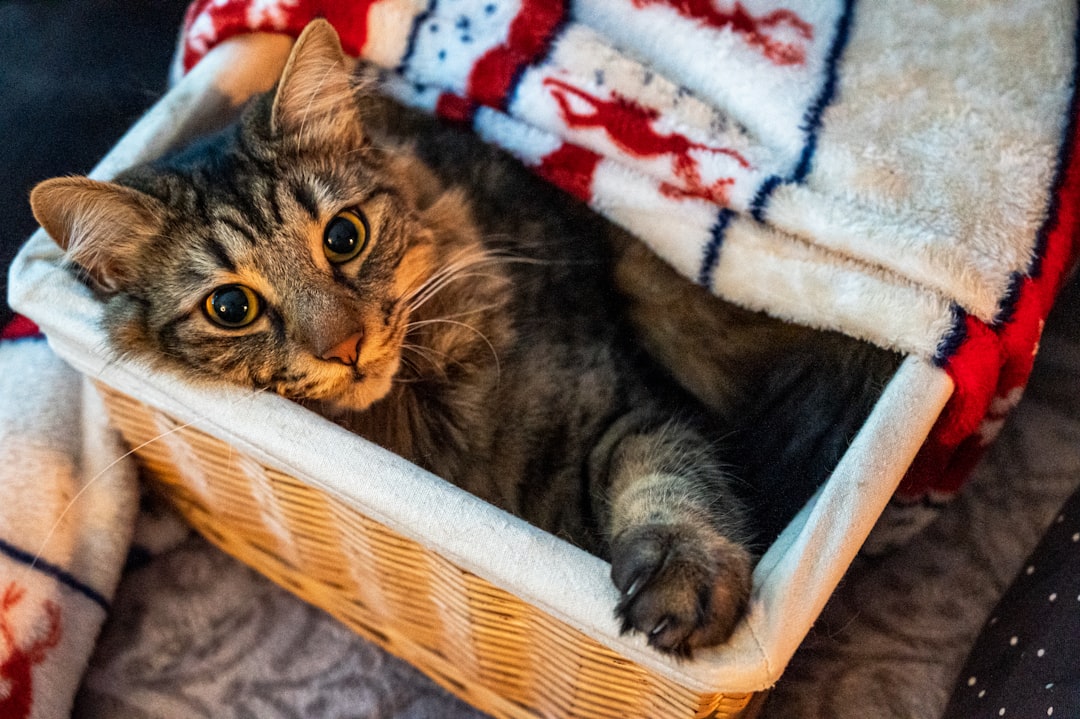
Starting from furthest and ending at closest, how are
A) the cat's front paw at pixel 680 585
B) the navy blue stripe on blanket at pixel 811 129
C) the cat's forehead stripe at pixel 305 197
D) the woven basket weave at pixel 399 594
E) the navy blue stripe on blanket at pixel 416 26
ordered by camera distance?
the navy blue stripe on blanket at pixel 416 26 → the navy blue stripe on blanket at pixel 811 129 → the cat's forehead stripe at pixel 305 197 → the woven basket weave at pixel 399 594 → the cat's front paw at pixel 680 585

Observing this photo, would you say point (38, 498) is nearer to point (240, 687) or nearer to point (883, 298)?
point (240, 687)

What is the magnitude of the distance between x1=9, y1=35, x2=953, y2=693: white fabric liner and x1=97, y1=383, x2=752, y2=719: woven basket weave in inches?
2.4

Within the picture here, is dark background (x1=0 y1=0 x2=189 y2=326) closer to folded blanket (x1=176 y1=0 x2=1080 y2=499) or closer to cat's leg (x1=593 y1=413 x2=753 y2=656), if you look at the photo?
folded blanket (x1=176 y1=0 x2=1080 y2=499)

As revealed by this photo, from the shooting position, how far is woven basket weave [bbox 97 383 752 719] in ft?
2.90

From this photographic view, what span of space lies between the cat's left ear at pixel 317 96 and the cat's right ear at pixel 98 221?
0.19 metres

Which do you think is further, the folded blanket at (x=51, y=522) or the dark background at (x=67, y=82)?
the dark background at (x=67, y=82)

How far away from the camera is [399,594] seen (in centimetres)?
109

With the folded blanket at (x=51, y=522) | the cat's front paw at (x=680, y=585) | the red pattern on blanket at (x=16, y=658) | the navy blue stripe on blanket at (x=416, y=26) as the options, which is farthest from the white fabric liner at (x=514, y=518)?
the navy blue stripe on blanket at (x=416, y=26)

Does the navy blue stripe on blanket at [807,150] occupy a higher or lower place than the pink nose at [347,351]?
higher

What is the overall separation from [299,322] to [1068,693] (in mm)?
908

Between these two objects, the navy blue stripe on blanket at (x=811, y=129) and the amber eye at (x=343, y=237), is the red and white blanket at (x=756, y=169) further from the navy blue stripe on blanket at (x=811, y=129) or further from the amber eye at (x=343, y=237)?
the amber eye at (x=343, y=237)

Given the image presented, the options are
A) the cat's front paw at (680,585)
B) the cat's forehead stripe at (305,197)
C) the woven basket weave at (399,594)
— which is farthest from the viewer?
the cat's forehead stripe at (305,197)

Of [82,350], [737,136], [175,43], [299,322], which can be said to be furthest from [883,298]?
[175,43]

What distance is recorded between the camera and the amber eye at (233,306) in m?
0.96
